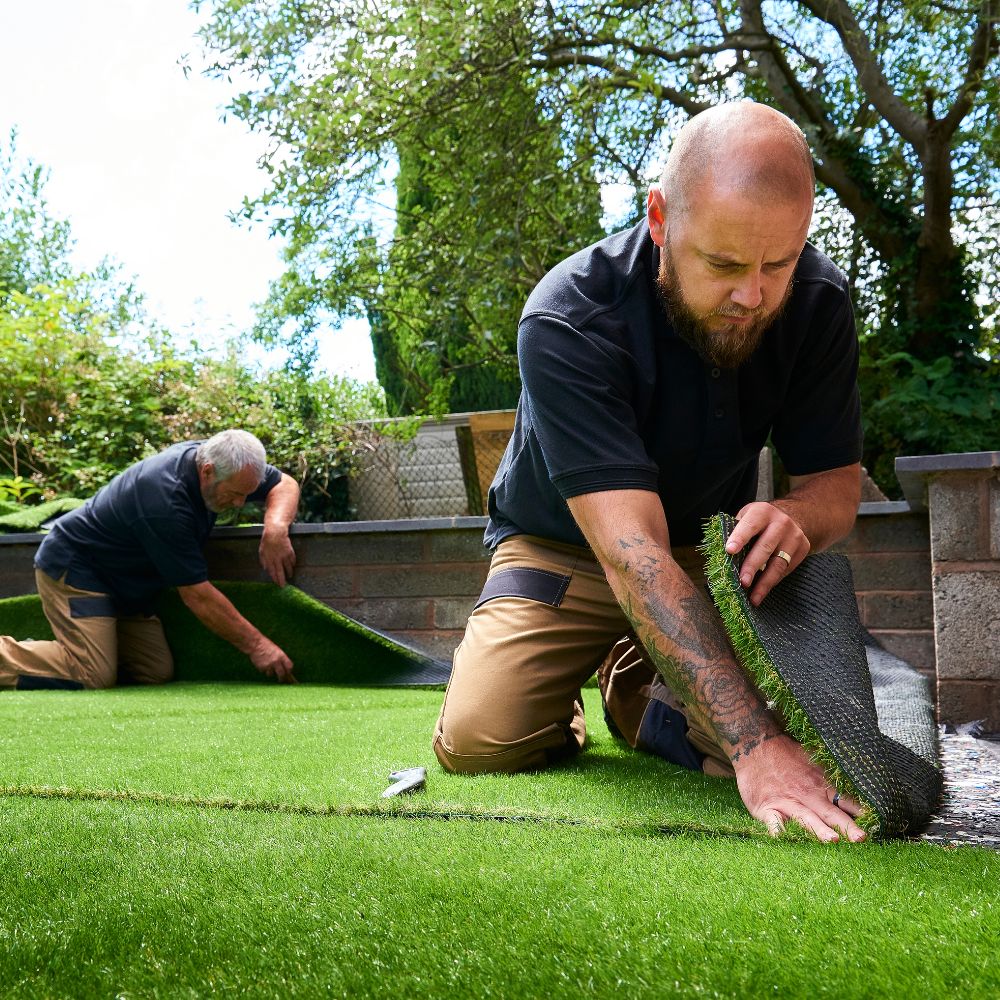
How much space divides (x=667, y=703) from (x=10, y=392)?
544 centimetres

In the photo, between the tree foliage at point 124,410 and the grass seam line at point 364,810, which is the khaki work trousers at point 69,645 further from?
the grass seam line at point 364,810

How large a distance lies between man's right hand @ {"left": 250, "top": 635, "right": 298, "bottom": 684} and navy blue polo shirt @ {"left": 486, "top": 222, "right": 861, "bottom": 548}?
2.23 m

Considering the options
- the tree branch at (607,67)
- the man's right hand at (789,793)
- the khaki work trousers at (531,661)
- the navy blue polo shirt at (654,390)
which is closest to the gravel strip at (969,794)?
the man's right hand at (789,793)

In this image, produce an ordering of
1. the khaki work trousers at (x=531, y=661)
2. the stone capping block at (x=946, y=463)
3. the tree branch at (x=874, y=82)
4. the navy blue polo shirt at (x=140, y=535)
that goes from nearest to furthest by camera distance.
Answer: the khaki work trousers at (x=531, y=661)
the stone capping block at (x=946, y=463)
the navy blue polo shirt at (x=140, y=535)
the tree branch at (x=874, y=82)

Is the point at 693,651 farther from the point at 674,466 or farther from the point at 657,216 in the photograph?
the point at 657,216

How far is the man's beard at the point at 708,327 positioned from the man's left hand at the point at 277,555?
2760 millimetres

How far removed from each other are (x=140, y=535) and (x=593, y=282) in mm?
2683

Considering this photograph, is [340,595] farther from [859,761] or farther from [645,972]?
[645,972]

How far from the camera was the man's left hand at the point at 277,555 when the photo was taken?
14.0ft

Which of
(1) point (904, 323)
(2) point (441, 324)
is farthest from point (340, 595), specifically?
(1) point (904, 323)

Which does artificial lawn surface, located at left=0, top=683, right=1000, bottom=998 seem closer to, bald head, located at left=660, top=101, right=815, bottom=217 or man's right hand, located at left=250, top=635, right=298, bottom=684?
bald head, located at left=660, top=101, right=815, bottom=217

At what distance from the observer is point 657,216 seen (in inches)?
71.9

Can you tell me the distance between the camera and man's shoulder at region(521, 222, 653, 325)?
1.89 meters

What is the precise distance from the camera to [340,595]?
436 cm
